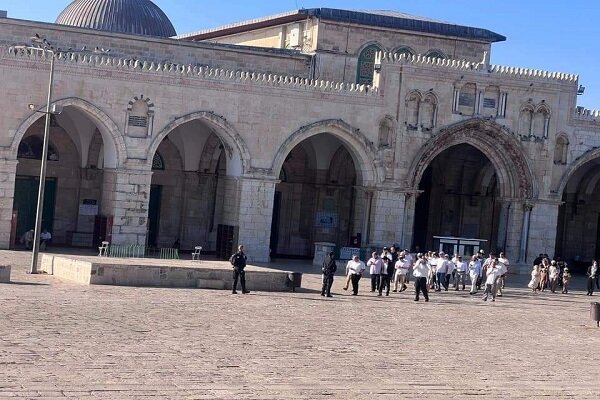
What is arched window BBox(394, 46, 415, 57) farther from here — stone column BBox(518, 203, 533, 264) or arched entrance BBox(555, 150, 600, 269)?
arched entrance BBox(555, 150, 600, 269)

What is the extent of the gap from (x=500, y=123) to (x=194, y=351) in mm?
24062

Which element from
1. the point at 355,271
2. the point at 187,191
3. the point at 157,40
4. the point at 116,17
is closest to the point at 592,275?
the point at 355,271

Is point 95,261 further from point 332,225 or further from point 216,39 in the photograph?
point 216,39

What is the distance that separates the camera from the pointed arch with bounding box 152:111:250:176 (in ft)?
109

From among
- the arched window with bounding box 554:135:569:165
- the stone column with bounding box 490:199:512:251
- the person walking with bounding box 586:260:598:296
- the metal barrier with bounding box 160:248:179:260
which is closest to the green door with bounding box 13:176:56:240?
the metal barrier with bounding box 160:248:179:260

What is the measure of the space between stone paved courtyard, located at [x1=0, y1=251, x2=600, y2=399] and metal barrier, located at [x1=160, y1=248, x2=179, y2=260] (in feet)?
24.3

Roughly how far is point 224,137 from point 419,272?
10291 mm

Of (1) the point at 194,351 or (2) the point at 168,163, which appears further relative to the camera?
(2) the point at 168,163

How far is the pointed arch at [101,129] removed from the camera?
31.5 meters

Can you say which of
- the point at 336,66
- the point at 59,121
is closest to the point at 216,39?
the point at 336,66

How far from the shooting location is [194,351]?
1519 cm

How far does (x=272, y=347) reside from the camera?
16297 mm

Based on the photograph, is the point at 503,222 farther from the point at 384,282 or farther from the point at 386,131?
the point at 384,282

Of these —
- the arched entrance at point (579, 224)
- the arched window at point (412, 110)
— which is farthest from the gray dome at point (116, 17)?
the arched entrance at point (579, 224)
